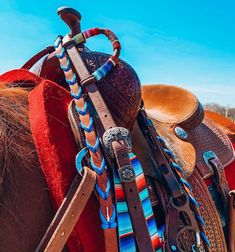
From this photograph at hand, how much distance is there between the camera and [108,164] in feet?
3.13

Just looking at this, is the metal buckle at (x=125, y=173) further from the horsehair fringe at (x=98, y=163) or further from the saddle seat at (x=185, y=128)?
the saddle seat at (x=185, y=128)

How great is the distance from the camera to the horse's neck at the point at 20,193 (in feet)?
2.57

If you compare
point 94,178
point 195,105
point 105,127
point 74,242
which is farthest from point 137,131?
point 195,105

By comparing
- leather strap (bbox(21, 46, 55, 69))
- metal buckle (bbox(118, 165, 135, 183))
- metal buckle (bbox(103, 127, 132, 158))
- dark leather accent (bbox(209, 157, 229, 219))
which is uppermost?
leather strap (bbox(21, 46, 55, 69))

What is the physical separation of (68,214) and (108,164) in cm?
22

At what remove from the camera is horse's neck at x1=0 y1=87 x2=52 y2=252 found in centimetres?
78

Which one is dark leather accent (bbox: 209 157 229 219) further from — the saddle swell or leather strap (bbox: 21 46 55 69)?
leather strap (bbox: 21 46 55 69)

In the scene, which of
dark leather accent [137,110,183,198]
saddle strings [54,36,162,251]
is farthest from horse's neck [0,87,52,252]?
dark leather accent [137,110,183,198]

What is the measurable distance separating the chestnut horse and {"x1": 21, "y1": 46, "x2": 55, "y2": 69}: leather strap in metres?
0.42

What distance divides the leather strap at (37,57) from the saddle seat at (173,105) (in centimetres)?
66

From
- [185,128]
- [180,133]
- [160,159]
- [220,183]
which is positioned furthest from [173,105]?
[160,159]

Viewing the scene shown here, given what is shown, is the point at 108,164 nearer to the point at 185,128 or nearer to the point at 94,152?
the point at 94,152

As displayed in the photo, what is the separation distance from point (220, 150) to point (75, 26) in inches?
43.4

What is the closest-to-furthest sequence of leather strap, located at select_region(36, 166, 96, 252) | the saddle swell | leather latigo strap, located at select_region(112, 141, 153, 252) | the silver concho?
1. leather strap, located at select_region(36, 166, 96, 252)
2. leather latigo strap, located at select_region(112, 141, 153, 252)
3. the saddle swell
4. the silver concho
